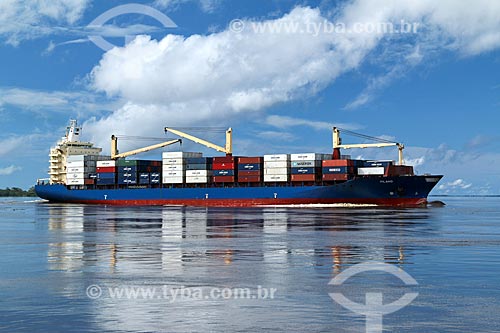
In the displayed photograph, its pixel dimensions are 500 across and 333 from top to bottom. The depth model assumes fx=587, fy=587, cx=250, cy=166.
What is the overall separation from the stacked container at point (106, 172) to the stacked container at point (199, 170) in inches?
591

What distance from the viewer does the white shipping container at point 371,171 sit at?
86125mm

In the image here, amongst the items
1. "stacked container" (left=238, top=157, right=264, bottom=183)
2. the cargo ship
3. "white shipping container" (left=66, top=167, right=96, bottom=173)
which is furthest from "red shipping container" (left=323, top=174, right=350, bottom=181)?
"white shipping container" (left=66, top=167, right=96, bottom=173)

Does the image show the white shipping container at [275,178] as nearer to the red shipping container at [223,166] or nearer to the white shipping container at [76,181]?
the red shipping container at [223,166]

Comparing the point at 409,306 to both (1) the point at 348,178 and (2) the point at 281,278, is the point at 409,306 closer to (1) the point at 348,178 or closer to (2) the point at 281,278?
(2) the point at 281,278

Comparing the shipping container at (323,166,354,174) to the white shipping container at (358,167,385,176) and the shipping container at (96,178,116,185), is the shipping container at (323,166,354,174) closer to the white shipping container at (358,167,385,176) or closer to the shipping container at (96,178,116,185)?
the white shipping container at (358,167,385,176)

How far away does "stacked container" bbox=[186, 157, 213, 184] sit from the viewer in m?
94.3

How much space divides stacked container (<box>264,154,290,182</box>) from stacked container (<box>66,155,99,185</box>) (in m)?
34.6

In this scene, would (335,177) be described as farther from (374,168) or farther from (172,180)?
(172,180)

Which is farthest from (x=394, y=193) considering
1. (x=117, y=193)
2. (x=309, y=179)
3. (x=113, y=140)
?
(x=113, y=140)

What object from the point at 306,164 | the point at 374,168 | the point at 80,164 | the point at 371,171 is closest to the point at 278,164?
the point at 306,164

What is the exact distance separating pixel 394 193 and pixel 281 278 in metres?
69.6

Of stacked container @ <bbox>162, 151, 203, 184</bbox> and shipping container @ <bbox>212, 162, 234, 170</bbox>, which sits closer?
shipping container @ <bbox>212, 162, 234, 170</bbox>

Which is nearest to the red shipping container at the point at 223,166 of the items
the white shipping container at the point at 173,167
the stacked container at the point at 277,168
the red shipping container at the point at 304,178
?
the stacked container at the point at 277,168

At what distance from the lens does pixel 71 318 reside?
12.3 meters
